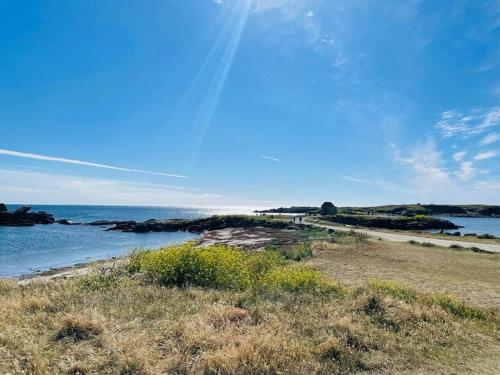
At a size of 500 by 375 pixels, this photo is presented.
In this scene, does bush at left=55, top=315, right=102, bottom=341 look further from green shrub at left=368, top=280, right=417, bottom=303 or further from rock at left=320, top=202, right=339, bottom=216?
rock at left=320, top=202, right=339, bottom=216

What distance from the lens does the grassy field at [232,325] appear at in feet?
20.1

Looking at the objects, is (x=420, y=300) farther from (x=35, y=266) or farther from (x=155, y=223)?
(x=155, y=223)

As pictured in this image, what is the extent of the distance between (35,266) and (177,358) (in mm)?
31531

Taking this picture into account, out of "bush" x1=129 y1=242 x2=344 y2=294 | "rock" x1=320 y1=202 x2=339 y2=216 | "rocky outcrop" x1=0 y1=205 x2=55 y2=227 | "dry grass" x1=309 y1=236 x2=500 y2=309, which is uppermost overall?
"rock" x1=320 y1=202 x2=339 y2=216

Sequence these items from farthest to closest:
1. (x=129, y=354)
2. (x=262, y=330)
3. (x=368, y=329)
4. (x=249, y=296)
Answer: (x=249, y=296) → (x=368, y=329) → (x=262, y=330) → (x=129, y=354)

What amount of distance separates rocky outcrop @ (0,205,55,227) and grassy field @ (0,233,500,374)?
88.7 meters

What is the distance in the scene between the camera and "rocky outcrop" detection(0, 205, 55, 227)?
85.2 metres

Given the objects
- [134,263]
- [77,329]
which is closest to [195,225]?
[134,263]

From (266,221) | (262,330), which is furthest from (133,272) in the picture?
(266,221)

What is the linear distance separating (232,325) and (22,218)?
329 feet

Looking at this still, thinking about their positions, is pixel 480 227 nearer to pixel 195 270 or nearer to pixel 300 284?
pixel 300 284

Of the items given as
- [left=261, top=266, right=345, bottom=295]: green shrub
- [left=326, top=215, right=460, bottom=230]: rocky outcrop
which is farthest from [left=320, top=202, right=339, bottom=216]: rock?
[left=261, top=266, right=345, bottom=295]: green shrub

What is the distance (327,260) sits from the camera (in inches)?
850

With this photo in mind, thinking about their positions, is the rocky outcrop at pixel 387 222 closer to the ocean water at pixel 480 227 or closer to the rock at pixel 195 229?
the ocean water at pixel 480 227
